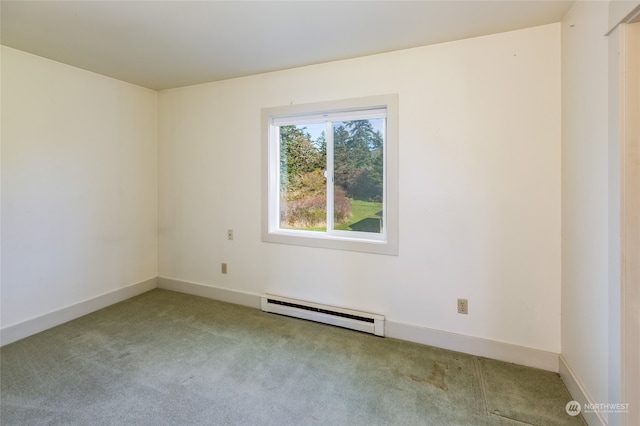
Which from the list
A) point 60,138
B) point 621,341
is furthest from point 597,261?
point 60,138

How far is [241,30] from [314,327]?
2388 mm

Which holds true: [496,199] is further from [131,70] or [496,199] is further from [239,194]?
[131,70]

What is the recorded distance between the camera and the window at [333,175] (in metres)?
2.41

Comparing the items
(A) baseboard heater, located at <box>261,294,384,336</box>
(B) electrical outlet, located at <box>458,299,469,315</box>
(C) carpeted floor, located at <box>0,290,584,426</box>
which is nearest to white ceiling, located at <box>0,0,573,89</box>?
(B) electrical outlet, located at <box>458,299,469,315</box>

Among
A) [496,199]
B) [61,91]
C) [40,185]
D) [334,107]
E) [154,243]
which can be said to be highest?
[61,91]

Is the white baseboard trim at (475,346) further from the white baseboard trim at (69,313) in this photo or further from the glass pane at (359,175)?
the white baseboard trim at (69,313)

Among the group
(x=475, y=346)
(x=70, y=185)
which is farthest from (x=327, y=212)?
(x=70, y=185)

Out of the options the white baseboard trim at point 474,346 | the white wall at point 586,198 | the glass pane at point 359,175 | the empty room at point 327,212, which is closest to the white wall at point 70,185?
the empty room at point 327,212

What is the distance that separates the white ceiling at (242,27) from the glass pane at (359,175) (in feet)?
1.99

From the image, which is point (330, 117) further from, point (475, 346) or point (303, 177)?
point (475, 346)

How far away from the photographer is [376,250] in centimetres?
243

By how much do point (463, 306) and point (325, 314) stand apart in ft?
3.72

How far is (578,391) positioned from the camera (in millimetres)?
1637

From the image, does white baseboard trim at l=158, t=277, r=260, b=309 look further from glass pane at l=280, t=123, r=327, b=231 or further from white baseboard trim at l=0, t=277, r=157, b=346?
glass pane at l=280, t=123, r=327, b=231
